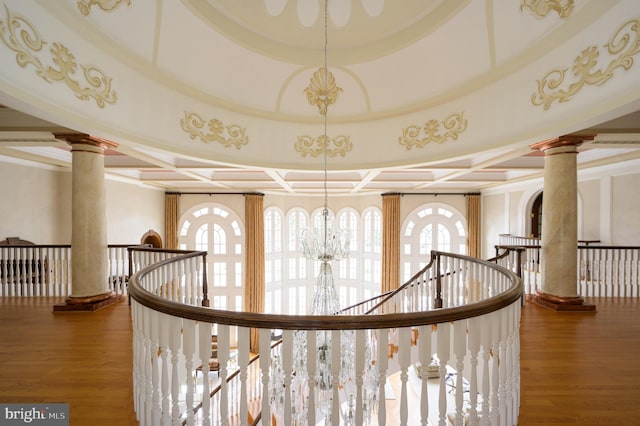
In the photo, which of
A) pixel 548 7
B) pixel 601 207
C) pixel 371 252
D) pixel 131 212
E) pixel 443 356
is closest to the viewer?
pixel 443 356

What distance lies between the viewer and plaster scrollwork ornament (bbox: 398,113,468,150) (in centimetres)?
477

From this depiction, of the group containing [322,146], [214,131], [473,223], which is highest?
[214,131]

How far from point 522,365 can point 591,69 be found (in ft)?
10.1

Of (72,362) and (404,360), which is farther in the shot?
(72,362)

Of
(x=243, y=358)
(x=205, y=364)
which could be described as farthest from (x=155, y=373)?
(x=243, y=358)

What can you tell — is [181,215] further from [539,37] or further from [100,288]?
[539,37]

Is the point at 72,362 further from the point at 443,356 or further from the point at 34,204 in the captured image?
the point at 34,204

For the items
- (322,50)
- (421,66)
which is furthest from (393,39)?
(322,50)

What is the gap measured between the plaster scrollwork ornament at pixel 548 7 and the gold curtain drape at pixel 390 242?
8.42m

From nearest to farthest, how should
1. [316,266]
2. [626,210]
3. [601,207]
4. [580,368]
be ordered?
[580,368]
[626,210]
[601,207]
[316,266]

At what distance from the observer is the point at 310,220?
1300cm

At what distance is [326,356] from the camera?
2.73m

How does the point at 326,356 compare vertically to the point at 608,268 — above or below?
below

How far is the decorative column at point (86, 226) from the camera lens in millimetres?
4582
